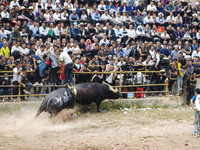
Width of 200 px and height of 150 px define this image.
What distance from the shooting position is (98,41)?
22469 mm

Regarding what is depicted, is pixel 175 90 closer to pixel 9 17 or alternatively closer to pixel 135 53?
pixel 135 53

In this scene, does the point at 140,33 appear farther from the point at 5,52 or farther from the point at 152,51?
Result: the point at 5,52

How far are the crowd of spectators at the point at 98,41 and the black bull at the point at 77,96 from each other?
2.56ft

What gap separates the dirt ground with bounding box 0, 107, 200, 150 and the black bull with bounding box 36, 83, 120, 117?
0.52m

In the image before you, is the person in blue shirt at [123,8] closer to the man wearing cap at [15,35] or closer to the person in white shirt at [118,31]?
the person in white shirt at [118,31]

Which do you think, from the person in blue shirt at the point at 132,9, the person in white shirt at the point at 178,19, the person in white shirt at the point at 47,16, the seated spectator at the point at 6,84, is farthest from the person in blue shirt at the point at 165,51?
the seated spectator at the point at 6,84

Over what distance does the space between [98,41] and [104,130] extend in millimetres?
8134

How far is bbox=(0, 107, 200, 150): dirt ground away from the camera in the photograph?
42.5 feet

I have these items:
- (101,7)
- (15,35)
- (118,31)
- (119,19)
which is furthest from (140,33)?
(15,35)

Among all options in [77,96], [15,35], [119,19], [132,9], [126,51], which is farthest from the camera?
[132,9]

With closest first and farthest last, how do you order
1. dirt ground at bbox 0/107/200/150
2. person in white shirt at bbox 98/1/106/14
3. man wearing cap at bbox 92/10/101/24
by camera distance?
1. dirt ground at bbox 0/107/200/150
2. man wearing cap at bbox 92/10/101/24
3. person in white shirt at bbox 98/1/106/14

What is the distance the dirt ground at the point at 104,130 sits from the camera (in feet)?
42.5

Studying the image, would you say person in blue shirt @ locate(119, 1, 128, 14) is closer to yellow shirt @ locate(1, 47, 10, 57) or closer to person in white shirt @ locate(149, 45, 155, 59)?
person in white shirt @ locate(149, 45, 155, 59)

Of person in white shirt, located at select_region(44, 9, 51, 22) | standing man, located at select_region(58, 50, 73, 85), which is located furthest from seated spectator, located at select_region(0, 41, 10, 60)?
person in white shirt, located at select_region(44, 9, 51, 22)
